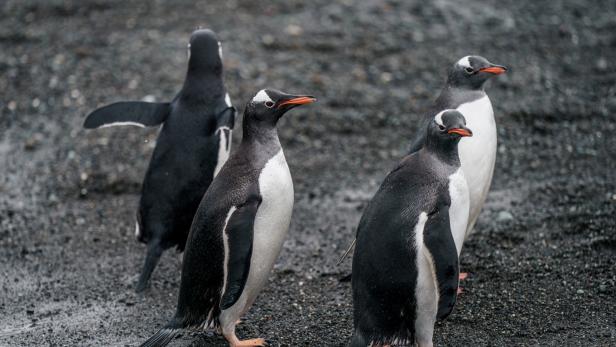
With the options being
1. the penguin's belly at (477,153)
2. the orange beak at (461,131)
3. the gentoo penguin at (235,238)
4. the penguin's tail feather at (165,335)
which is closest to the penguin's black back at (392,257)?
the orange beak at (461,131)

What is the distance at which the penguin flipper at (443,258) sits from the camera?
4059 mm

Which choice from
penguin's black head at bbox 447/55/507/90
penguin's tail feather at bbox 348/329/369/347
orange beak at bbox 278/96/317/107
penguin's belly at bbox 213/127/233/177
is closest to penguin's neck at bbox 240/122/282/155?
orange beak at bbox 278/96/317/107

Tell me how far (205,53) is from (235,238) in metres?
1.86

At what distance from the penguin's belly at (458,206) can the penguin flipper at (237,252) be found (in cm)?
107

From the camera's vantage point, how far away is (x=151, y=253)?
17.6 feet

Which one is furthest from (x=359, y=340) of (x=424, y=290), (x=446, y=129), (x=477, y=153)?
(x=477, y=153)

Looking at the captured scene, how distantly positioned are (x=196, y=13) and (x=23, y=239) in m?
3.90

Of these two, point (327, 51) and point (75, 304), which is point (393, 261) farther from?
point (327, 51)

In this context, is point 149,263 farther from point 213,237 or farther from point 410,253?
point 410,253

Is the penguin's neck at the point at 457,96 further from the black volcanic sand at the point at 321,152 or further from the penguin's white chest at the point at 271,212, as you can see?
the penguin's white chest at the point at 271,212

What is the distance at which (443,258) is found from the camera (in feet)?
13.3

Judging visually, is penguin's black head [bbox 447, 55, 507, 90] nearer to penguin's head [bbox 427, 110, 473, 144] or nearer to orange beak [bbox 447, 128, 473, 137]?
penguin's head [bbox 427, 110, 473, 144]

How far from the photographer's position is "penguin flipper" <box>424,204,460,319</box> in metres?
4.06

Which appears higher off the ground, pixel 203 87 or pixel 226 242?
pixel 203 87
